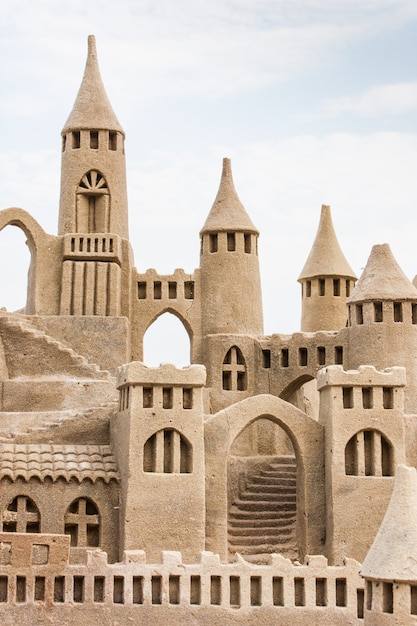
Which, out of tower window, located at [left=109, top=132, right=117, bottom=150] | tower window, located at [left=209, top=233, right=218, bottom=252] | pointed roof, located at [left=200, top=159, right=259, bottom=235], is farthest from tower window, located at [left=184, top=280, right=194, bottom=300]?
tower window, located at [left=109, top=132, right=117, bottom=150]

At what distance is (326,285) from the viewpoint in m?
50.2

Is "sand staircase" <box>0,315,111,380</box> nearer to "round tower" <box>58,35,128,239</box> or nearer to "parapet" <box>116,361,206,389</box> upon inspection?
"parapet" <box>116,361,206,389</box>

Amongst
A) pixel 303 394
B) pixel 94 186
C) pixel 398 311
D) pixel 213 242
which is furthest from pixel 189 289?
pixel 398 311

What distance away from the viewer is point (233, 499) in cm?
3991

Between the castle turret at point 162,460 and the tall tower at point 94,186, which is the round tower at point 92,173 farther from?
the castle turret at point 162,460

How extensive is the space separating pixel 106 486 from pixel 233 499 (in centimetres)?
602

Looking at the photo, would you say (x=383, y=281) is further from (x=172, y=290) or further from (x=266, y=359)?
(x=172, y=290)

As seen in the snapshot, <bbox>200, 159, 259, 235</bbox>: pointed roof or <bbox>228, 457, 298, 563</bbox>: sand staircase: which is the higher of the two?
<bbox>200, 159, 259, 235</bbox>: pointed roof

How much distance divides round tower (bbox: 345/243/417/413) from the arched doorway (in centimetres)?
382

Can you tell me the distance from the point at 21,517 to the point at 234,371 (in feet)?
38.5

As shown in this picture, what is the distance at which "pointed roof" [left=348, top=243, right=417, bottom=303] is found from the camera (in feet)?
136

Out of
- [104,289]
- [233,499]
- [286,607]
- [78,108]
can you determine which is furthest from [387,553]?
[78,108]

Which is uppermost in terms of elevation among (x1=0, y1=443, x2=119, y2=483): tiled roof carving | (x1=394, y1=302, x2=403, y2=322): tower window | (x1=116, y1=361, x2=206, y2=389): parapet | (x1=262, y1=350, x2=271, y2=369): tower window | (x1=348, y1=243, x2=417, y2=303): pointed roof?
(x1=348, y1=243, x2=417, y2=303): pointed roof

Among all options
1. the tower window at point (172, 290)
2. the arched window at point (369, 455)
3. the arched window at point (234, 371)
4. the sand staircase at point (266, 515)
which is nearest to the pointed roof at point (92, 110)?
the tower window at point (172, 290)
